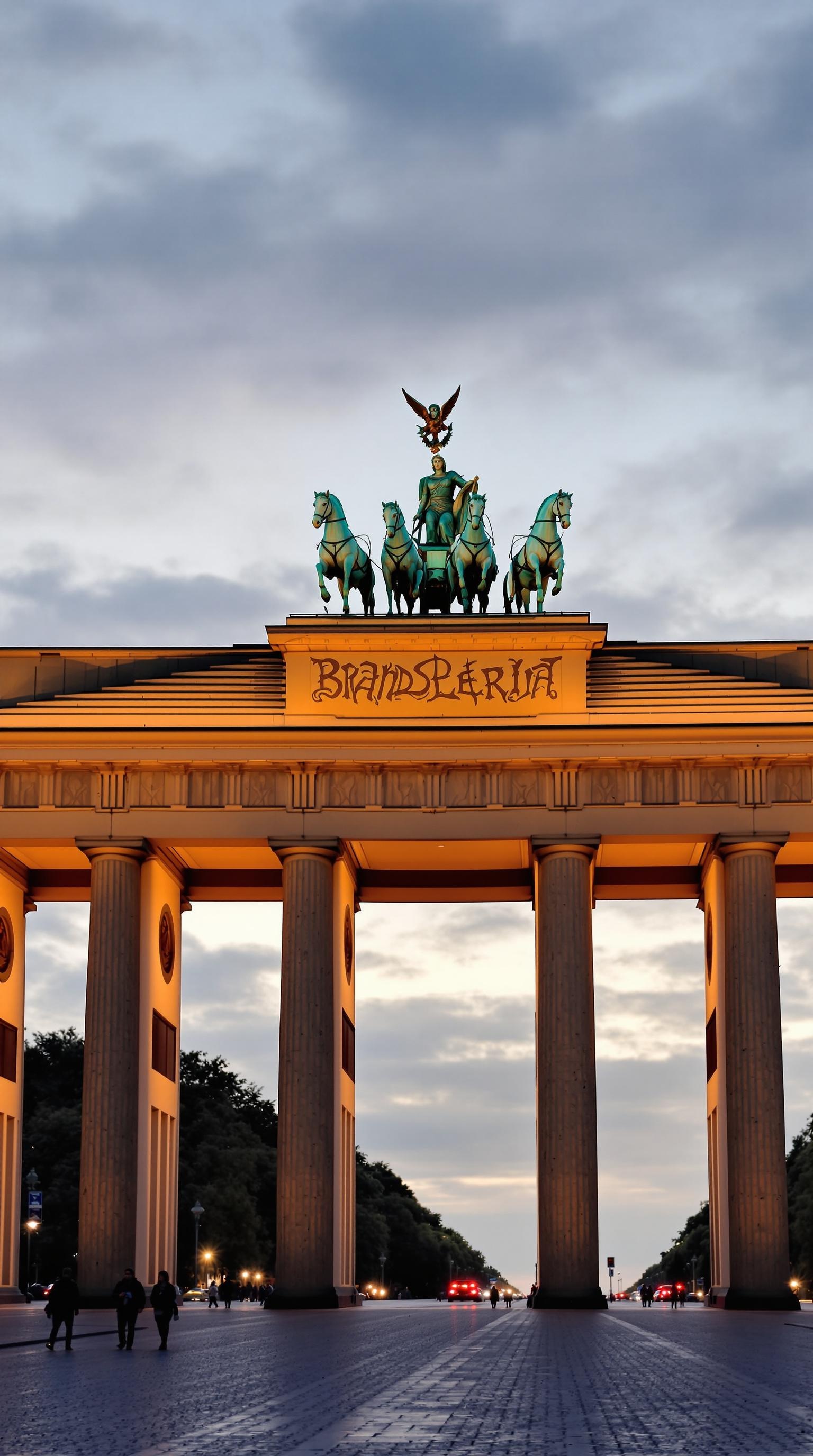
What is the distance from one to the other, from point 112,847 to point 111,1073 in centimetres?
697

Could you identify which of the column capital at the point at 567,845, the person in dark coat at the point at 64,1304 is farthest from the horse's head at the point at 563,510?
the person in dark coat at the point at 64,1304

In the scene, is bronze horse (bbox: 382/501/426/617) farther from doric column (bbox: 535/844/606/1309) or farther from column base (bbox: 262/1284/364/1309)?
column base (bbox: 262/1284/364/1309)

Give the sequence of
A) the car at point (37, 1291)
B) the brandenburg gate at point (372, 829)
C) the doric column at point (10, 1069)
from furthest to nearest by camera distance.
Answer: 1. the car at point (37, 1291)
2. the doric column at point (10, 1069)
3. the brandenburg gate at point (372, 829)

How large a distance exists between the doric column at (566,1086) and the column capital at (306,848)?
6.53m

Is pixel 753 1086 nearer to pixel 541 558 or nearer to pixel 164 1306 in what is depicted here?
pixel 541 558

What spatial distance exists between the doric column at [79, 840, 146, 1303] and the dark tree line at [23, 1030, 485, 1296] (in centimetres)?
5311

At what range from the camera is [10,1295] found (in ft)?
211

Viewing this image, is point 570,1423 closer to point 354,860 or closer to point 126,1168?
point 126,1168

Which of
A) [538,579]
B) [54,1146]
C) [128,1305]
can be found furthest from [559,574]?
[54,1146]

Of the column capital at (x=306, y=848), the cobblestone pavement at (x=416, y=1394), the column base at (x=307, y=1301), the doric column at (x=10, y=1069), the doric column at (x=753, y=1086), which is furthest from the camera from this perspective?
the doric column at (x=10, y=1069)

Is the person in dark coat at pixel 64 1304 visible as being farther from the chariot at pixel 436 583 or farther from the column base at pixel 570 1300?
the chariot at pixel 436 583

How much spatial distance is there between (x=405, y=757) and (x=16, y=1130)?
18.4 m

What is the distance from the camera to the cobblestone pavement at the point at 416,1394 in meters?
17.9

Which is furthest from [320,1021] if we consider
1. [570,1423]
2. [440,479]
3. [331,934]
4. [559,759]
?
[570,1423]
